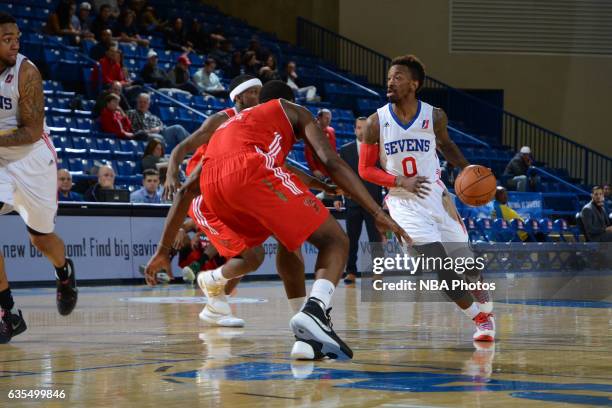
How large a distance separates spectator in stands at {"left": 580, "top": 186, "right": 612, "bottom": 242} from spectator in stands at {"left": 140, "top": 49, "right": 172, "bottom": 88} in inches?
278

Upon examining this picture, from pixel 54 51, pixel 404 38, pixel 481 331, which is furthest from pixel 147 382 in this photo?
pixel 404 38

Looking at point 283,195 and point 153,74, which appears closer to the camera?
point 283,195

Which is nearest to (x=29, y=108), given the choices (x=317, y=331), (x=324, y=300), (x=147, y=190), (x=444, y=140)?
(x=324, y=300)

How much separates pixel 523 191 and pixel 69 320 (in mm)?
13199

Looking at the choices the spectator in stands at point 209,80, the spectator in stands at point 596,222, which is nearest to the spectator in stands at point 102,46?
the spectator in stands at point 209,80

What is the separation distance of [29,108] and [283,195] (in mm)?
1881

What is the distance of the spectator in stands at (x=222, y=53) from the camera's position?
19.8 metres

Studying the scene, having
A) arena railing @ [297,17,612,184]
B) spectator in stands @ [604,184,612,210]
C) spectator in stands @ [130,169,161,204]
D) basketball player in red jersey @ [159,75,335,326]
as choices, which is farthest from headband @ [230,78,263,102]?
arena railing @ [297,17,612,184]

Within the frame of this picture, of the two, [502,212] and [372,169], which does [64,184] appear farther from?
[502,212]

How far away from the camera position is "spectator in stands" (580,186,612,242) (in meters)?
16.5

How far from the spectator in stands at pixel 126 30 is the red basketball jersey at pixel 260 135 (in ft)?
43.3

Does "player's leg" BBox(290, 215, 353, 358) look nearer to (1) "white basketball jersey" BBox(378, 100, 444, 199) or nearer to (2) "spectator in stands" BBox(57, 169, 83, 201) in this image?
(1) "white basketball jersey" BBox(378, 100, 444, 199)

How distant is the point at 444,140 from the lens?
6.84 metres

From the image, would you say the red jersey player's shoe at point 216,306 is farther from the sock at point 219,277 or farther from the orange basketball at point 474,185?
the orange basketball at point 474,185
